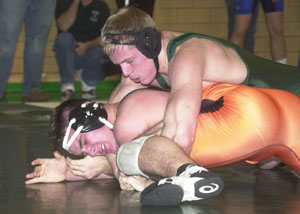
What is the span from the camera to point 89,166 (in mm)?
2873

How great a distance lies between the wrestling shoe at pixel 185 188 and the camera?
7.28 ft

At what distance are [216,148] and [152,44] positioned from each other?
1.56 ft

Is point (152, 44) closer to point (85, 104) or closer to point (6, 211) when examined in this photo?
point (85, 104)

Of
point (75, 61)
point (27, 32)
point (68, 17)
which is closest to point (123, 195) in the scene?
point (27, 32)

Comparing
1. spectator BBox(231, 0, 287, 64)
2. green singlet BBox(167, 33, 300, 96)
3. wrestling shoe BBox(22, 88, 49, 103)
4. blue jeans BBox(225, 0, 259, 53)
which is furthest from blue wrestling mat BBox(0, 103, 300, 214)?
blue jeans BBox(225, 0, 259, 53)

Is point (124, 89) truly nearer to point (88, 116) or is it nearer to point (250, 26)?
point (88, 116)

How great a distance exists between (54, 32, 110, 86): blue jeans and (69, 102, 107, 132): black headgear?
13.3 ft

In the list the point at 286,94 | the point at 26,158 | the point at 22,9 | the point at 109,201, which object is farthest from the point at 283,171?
the point at 22,9

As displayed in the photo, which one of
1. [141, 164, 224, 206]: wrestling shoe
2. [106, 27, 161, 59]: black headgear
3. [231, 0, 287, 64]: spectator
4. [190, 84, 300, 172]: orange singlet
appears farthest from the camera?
[231, 0, 287, 64]: spectator

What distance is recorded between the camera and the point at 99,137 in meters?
2.75

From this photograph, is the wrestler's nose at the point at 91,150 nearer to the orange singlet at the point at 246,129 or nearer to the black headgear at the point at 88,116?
the black headgear at the point at 88,116

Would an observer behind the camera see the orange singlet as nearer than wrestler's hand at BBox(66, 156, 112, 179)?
Yes

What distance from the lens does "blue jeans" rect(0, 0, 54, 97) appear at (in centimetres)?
588

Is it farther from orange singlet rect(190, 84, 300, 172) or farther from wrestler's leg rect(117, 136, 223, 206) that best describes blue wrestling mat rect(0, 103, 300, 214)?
orange singlet rect(190, 84, 300, 172)
